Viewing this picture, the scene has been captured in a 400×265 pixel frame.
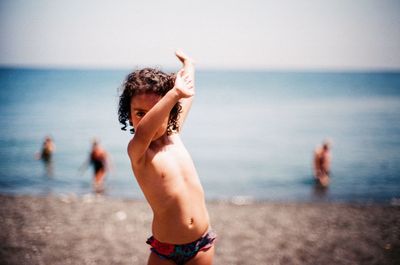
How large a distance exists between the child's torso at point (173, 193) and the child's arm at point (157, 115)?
206 mm

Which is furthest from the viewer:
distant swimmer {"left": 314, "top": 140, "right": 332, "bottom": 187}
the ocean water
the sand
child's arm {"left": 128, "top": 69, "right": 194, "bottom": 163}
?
distant swimmer {"left": 314, "top": 140, "right": 332, "bottom": 187}

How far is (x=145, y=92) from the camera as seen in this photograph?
7.46 feet

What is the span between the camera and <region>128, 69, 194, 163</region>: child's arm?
1.98 m

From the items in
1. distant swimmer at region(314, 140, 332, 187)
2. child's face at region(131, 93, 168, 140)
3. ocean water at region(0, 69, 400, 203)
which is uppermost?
child's face at region(131, 93, 168, 140)

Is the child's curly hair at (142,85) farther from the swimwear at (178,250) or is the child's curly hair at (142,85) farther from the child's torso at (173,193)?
the swimwear at (178,250)

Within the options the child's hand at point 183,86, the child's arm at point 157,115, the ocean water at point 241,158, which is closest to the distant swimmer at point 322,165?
the ocean water at point 241,158

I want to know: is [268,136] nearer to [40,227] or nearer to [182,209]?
[40,227]

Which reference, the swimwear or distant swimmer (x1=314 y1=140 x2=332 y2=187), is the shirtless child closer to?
the swimwear

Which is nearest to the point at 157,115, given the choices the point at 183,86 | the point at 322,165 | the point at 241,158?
the point at 183,86

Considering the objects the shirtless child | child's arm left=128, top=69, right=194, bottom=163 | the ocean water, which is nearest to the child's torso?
the shirtless child

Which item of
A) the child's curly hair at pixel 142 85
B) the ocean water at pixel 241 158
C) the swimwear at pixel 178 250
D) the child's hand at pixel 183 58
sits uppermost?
the child's hand at pixel 183 58

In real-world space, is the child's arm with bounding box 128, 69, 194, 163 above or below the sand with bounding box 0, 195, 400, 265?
above

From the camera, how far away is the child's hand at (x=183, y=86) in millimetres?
2010

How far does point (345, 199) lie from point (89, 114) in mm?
34695
